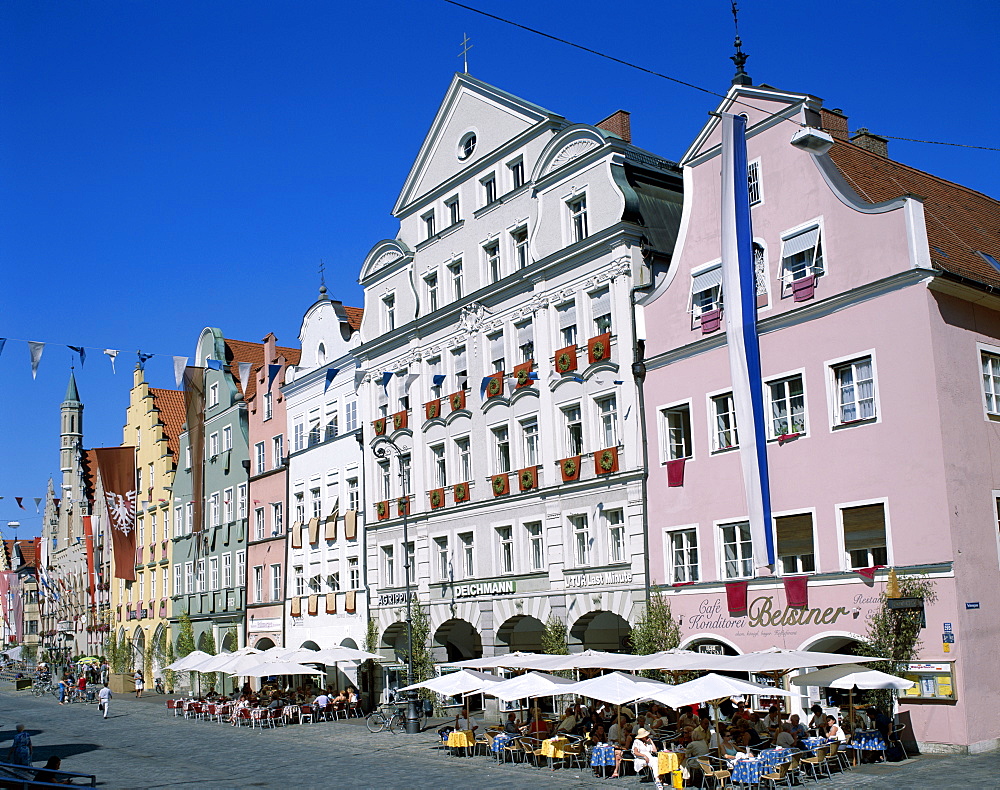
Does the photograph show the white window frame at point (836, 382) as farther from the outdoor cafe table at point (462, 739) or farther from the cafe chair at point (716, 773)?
the outdoor cafe table at point (462, 739)

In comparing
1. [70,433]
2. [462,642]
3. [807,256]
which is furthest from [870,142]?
[70,433]

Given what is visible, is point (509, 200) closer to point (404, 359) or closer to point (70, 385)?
point (404, 359)

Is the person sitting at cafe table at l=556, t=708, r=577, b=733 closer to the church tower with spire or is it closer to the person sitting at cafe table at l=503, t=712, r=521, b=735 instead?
the person sitting at cafe table at l=503, t=712, r=521, b=735

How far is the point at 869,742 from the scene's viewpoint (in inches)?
949

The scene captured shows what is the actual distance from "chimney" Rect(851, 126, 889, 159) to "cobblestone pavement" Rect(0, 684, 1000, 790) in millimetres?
18635

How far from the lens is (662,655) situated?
26891mm

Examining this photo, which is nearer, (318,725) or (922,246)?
(922,246)

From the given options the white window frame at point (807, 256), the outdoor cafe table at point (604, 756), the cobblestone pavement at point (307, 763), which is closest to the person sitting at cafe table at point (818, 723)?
the cobblestone pavement at point (307, 763)

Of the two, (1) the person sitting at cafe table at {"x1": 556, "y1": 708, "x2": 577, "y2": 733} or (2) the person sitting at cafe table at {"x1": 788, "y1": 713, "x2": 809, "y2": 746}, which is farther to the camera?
(1) the person sitting at cafe table at {"x1": 556, "y1": 708, "x2": 577, "y2": 733}

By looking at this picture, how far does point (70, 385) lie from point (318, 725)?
118866 millimetres

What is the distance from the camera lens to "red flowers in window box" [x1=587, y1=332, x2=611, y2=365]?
34.6 metres

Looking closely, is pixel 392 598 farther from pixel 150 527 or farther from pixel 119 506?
pixel 150 527

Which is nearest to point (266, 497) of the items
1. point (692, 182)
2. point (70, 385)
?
point (692, 182)

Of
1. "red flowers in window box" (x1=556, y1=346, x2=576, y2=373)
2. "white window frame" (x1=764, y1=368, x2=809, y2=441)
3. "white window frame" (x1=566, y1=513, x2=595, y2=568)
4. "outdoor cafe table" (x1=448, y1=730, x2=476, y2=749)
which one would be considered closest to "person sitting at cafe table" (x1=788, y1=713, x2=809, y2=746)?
"white window frame" (x1=764, y1=368, x2=809, y2=441)
